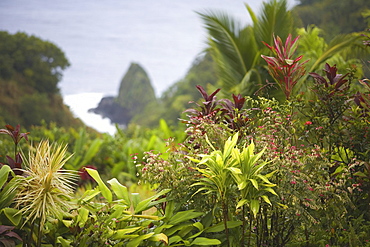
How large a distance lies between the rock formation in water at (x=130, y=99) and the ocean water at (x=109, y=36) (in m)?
0.73

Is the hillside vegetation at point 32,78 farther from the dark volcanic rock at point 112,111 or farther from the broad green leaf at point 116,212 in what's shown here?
the broad green leaf at point 116,212

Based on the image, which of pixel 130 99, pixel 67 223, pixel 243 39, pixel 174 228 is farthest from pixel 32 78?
pixel 174 228

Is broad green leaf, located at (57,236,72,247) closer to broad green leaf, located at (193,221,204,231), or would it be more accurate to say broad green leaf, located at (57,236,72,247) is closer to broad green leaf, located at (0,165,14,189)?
broad green leaf, located at (0,165,14,189)

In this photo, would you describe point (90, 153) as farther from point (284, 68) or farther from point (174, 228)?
point (284, 68)

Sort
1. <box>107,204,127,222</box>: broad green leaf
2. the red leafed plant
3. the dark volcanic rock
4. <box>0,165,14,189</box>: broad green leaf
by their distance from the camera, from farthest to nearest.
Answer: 1. the dark volcanic rock
2. the red leafed plant
3. <box>107,204,127,222</box>: broad green leaf
4. <box>0,165,14,189</box>: broad green leaf

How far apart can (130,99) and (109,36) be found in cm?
975

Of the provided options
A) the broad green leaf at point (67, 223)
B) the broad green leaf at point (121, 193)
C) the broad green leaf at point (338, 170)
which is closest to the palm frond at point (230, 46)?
the broad green leaf at point (338, 170)

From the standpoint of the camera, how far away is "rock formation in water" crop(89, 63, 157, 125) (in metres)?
29.5

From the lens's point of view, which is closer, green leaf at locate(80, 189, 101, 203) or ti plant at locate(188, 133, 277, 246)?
ti plant at locate(188, 133, 277, 246)

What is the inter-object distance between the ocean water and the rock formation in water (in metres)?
0.73

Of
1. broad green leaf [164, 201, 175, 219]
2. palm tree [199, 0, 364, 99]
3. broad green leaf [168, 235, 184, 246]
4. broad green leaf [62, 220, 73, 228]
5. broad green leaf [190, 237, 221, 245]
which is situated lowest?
broad green leaf [190, 237, 221, 245]

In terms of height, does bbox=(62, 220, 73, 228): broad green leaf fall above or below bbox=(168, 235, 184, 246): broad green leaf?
above

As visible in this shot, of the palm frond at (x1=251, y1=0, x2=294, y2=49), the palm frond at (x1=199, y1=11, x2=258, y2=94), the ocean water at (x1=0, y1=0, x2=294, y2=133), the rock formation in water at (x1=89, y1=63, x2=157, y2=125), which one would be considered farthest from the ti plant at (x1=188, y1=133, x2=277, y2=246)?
the rock formation in water at (x1=89, y1=63, x2=157, y2=125)

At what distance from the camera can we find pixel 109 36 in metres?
37.8
